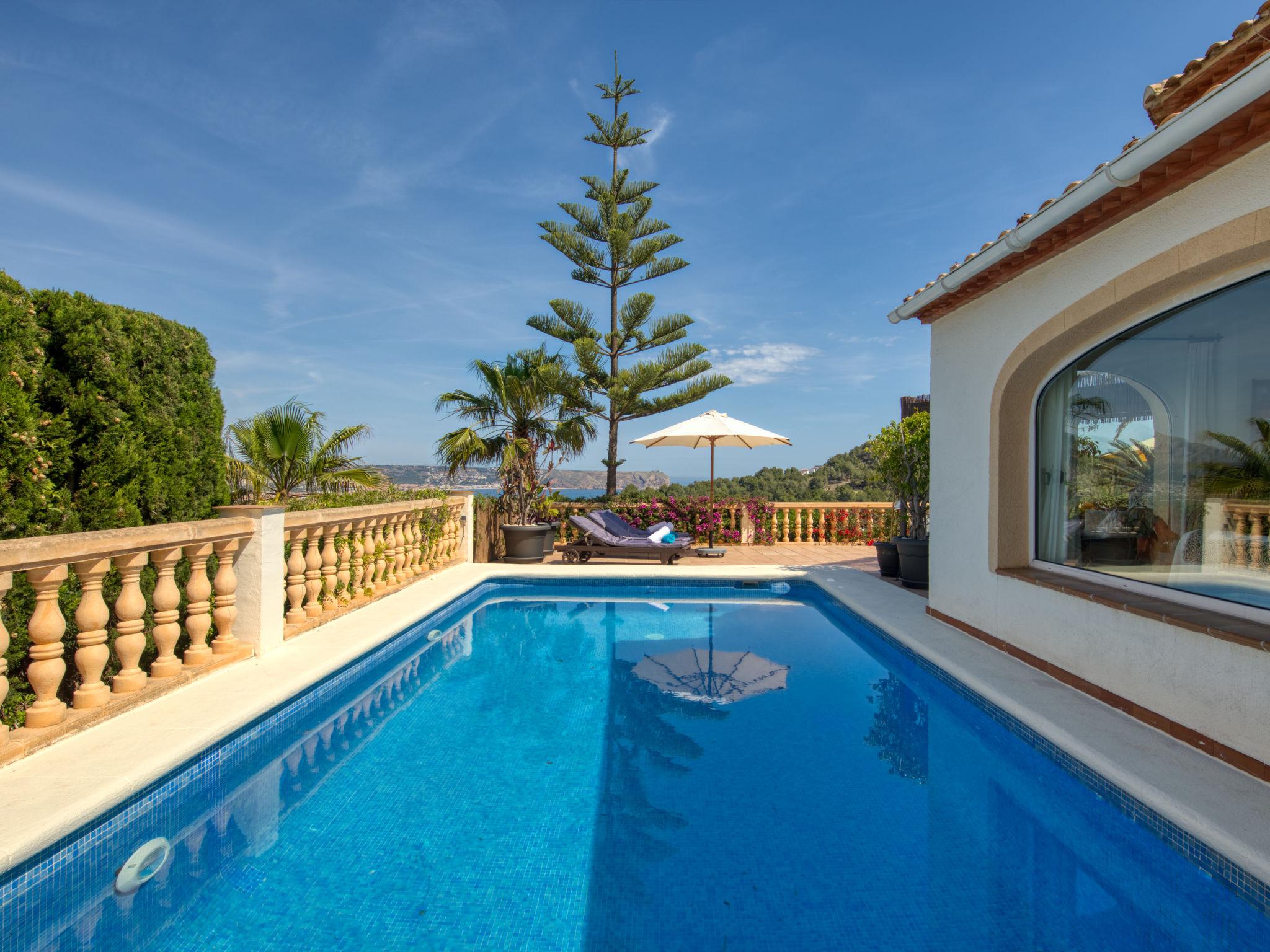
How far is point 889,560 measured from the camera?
7.50 m

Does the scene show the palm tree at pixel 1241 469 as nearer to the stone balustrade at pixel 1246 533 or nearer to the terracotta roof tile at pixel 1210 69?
the stone balustrade at pixel 1246 533

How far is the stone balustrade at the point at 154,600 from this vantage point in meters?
2.40

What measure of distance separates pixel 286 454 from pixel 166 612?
25.8 feet

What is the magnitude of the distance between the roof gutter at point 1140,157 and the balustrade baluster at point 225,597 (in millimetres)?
4800

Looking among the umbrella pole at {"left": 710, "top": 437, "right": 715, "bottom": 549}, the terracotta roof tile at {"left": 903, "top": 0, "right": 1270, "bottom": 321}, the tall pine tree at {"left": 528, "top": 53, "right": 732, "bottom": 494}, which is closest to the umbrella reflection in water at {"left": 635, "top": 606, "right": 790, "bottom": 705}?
the terracotta roof tile at {"left": 903, "top": 0, "right": 1270, "bottom": 321}

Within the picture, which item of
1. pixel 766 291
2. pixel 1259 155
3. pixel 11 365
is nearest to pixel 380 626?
pixel 11 365

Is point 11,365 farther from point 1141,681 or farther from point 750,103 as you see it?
point 750,103

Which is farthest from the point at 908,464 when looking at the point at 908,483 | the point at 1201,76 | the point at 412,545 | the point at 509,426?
the point at 509,426

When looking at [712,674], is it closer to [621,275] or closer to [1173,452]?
[1173,452]

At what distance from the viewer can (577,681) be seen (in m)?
4.27

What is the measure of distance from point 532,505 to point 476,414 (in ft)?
6.31

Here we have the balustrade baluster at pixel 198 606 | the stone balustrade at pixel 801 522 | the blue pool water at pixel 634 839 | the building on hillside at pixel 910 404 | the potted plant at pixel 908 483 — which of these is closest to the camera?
the blue pool water at pixel 634 839

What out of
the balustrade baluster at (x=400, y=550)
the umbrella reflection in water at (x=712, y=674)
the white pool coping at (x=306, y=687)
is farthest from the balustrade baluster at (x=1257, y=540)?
the balustrade baluster at (x=400, y=550)

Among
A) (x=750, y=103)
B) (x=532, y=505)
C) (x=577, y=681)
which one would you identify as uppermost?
(x=750, y=103)
